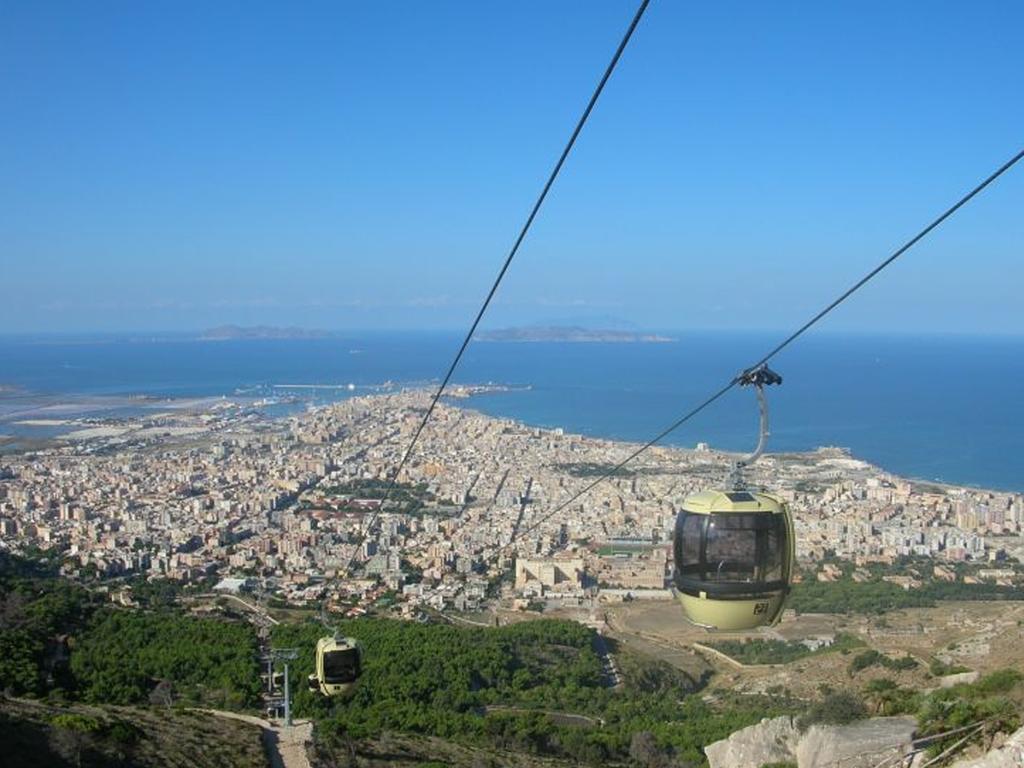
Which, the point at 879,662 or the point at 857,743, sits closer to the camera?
the point at 857,743

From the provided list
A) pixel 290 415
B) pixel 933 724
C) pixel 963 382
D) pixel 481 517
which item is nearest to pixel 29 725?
pixel 933 724

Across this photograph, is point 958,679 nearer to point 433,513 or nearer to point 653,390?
point 433,513

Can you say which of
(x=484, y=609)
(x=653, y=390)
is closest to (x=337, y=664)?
(x=484, y=609)

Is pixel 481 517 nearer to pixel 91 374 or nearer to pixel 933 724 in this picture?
pixel 933 724

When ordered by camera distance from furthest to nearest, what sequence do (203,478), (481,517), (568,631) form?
1. (203,478)
2. (481,517)
3. (568,631)

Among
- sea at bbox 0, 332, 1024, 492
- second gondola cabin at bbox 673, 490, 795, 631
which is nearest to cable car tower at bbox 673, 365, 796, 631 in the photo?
second gondola cabin at bbox 673, 490, 795, 631

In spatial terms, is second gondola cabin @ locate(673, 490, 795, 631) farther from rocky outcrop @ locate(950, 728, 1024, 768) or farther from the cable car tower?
rocky outcrop @ locate(950, 728, 1024, 768)

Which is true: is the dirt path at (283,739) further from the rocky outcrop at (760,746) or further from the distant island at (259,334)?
the distant island at (259,334)

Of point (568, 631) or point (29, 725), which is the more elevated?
point (29, 725)
